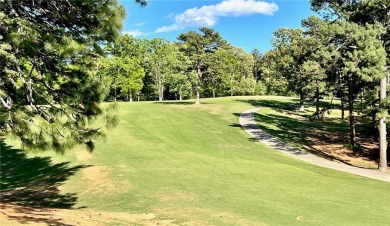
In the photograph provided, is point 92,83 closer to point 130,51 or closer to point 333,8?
point 333,8

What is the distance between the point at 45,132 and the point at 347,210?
1068 centimetres

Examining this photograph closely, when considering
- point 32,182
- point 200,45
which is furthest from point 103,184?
point 200,45

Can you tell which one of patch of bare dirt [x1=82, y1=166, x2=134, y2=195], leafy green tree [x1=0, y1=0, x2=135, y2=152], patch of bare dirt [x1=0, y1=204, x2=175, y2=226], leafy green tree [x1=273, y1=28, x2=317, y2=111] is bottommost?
patch of bare dirt [x1=82, y1=166, x2=134, y2=195]

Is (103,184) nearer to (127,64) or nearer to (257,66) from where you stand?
(127,64)

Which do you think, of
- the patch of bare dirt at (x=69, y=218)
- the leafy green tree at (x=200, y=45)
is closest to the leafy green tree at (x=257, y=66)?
the leafy green tree at (x=200, y=45)

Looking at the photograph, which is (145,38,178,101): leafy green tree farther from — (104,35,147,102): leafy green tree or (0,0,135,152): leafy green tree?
(0,0,135,152): leafy green tree

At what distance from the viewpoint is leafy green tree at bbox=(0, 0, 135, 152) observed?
8125 mm

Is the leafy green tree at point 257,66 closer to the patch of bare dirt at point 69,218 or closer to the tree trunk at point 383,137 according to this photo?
the tree trunk at point 383,137

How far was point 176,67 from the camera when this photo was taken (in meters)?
75.5

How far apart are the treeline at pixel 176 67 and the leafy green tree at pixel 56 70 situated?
0.74m

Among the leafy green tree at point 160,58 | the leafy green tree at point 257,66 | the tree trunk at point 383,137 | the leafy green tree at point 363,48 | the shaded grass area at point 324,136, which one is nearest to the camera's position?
the leafy green tree at point 363,48

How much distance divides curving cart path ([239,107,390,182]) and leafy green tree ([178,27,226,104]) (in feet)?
38.7

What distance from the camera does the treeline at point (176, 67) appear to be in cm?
5272

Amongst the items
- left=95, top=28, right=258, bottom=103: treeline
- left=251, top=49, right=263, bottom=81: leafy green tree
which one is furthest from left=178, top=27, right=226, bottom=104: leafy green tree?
left=251, top=49, right=263, bottom=81: leafy green tree
